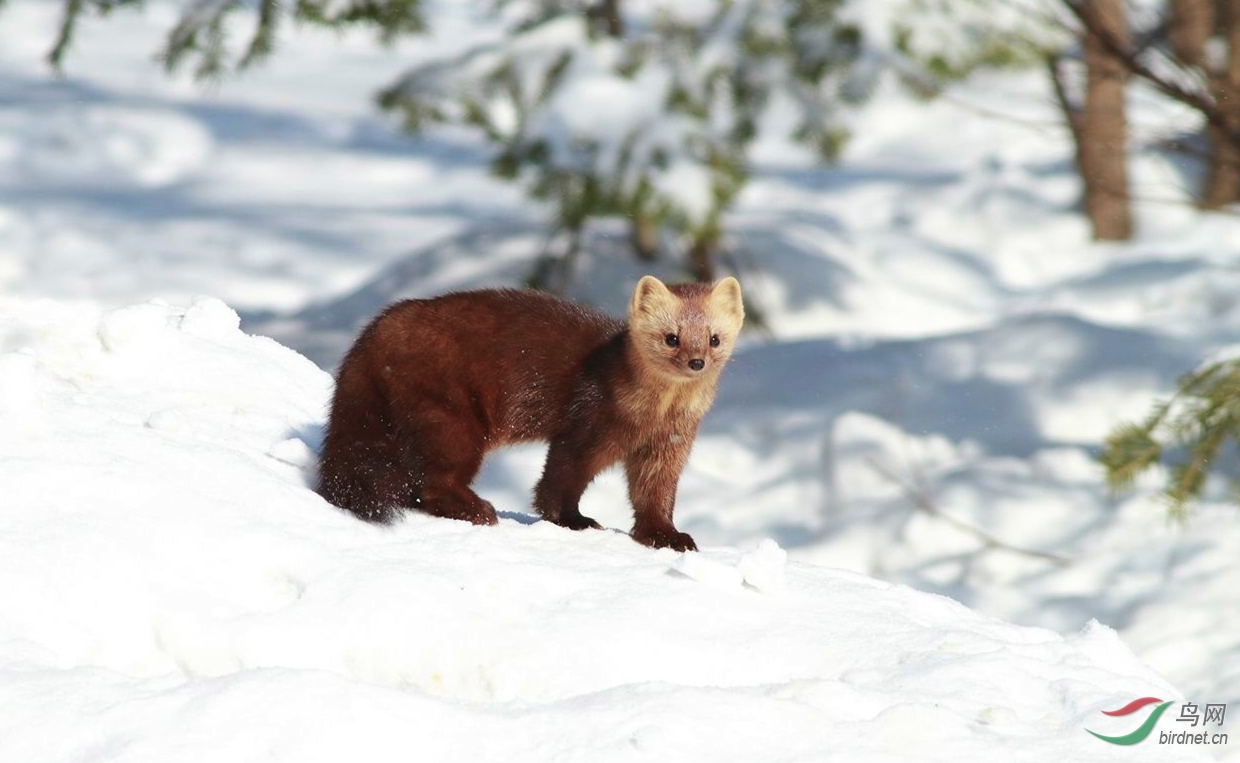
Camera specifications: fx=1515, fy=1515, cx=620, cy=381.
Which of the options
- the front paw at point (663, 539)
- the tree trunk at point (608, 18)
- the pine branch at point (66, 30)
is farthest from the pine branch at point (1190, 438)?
the pine branch at point (66, 30)

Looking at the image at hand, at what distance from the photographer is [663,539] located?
4.10 m

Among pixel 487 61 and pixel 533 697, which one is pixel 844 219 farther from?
pixel 533 697

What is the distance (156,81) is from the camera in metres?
18.6

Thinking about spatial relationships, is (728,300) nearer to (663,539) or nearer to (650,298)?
(650,298)

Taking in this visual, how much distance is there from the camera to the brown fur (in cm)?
393

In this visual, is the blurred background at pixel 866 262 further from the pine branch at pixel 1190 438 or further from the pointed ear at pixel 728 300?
the pointed ear at pixel 728 300

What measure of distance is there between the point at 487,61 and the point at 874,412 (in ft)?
9.47

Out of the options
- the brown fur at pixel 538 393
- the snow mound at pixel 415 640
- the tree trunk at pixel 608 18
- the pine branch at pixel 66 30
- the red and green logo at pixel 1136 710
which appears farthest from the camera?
the tree trunk at pixel 608 18

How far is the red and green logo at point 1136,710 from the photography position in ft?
9.89

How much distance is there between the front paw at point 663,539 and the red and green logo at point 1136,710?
128 centimetres

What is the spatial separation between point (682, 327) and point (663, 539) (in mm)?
576

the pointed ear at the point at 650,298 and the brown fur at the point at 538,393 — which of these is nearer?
the brown fur at the point at 538,393

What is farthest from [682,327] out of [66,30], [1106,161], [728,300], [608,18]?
[1106,161]

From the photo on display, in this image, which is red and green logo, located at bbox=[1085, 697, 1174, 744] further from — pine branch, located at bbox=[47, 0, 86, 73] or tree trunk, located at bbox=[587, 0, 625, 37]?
tree trunk, located at bbox=[587, 0, 625, 37]
